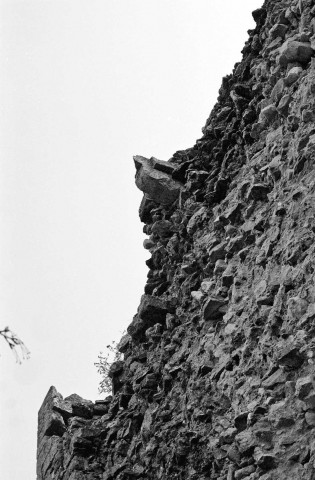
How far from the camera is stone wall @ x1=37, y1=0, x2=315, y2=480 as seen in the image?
7438 mm

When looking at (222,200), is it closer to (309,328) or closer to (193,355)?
(193,355)

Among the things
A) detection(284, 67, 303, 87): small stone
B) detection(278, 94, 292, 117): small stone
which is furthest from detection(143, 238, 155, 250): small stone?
detection(284, 67, 303, 87): small stone

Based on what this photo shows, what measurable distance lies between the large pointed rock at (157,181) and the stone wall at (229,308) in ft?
0.06

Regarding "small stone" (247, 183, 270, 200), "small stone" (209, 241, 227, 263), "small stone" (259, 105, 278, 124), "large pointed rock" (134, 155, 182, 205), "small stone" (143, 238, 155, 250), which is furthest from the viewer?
"small stone" (143, 238, 155, 250)

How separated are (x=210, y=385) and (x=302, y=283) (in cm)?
177

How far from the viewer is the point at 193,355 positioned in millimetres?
9609

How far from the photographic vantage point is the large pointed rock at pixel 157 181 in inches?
473

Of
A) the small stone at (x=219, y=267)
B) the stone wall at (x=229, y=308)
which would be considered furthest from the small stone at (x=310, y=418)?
the small stone at (x=219, y=267)

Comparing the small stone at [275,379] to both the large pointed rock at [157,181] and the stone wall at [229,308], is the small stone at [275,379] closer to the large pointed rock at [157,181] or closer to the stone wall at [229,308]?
the stone wall at [229,308]

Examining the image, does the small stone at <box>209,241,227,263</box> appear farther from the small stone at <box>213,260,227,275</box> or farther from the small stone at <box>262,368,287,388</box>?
the small stone at <box>262,368,287,388</box>

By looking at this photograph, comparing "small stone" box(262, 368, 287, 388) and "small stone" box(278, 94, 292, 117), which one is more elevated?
"small stone" box(278, 94, 292, 117)

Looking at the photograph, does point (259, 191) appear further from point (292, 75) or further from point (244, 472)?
point (244, 472)

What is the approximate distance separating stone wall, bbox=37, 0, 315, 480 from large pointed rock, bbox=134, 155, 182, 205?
2 cm

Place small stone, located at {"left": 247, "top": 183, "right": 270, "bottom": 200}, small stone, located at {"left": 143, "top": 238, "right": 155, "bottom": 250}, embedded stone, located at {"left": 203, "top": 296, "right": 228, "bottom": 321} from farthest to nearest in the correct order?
1. small stone, located at {"left": 143, "top": 238, "right": 155, "bottom": 250}
2. embedded stone, located at {"left": 203, "top": 296, "right": 228, "bottom": 321}
3. small stone, located at {"left": 247, "top": 183, "right": 270, "bottom": 200}
